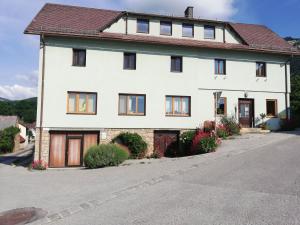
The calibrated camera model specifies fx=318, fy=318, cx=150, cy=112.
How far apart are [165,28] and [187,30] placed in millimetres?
1609

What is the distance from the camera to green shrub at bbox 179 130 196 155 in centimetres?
1945

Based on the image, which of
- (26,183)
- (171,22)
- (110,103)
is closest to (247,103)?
(171,22)

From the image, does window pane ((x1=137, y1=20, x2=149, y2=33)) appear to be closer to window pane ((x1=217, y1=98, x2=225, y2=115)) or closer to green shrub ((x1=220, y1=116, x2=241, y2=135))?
window pane ((x1=217, y1=98, x2=225, y2=115))

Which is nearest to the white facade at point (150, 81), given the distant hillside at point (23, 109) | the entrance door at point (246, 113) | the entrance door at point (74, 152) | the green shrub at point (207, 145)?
the entrance door at point (246, 113)

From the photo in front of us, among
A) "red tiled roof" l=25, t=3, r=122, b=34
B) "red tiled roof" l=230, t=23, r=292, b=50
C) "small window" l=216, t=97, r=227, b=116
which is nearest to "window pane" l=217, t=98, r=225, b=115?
"small window" l=216, t=97, r=227, b=116

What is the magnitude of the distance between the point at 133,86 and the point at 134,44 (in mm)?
2734

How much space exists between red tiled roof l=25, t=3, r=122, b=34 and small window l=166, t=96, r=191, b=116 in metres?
6.45

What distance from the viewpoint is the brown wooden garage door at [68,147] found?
62.2 ft

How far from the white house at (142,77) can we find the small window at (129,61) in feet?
0.21

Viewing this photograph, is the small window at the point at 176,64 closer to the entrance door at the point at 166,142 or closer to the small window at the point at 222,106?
the small window at the point at 222,106

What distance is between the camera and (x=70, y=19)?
69.5 feet

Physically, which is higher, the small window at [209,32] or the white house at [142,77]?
the small window at [209,32]

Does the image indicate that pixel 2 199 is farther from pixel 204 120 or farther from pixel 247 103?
pixel 247 103

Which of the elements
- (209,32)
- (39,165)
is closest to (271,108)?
(209,32)
